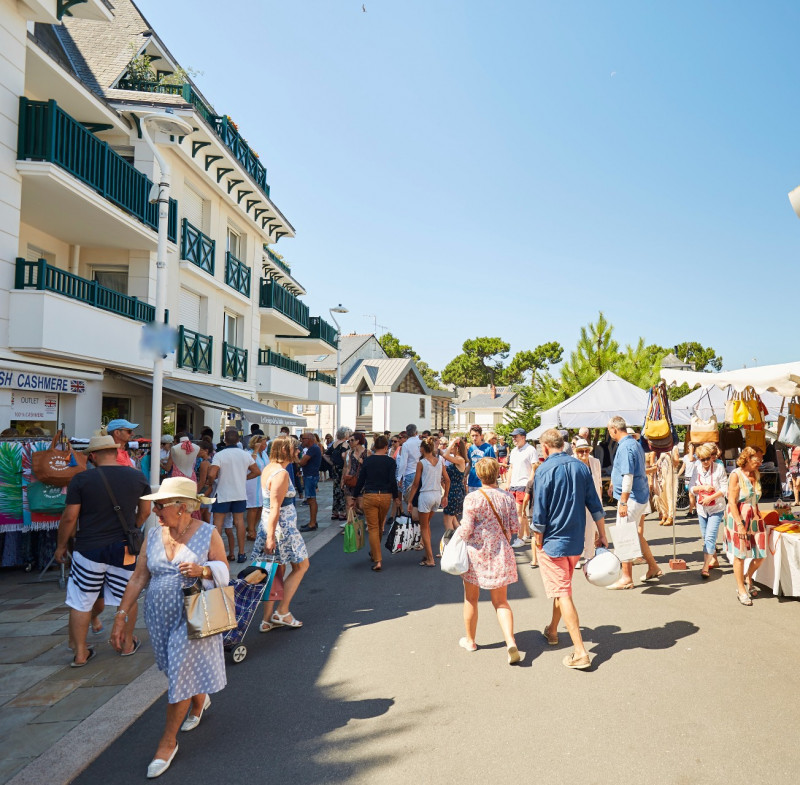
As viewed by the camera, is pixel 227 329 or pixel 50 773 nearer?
pixel 50 773

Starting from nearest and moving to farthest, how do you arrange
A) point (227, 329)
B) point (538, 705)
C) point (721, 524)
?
1. point (538, 705)
2. point (721, 524)
3. point (227, 329)

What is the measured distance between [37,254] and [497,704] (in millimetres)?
13388

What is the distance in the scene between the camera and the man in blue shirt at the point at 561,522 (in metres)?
5.11

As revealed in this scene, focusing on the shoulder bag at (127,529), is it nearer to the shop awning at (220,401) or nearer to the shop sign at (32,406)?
the shop sign at (32,406)

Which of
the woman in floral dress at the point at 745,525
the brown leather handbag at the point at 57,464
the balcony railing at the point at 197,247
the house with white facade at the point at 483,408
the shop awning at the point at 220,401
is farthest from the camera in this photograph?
the house with white facade at the point at 483,408

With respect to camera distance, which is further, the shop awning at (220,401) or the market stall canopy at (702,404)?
the market stall canopy at (702,404)

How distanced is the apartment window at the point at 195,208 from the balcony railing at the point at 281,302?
16.3ft

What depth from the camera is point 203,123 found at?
1689 cm

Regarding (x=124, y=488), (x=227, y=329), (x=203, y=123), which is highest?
(x=203, y=123)

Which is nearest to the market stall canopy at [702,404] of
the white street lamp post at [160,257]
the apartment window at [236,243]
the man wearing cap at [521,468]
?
the man wearing cap at [521,468]

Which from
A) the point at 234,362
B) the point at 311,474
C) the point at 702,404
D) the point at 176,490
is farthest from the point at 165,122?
the point at 702,404

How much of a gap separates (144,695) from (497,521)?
2883 millimetres

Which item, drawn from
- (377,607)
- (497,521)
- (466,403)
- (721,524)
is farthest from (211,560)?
(466,403)

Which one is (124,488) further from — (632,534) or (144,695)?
(632,534)
